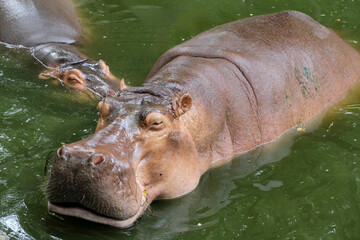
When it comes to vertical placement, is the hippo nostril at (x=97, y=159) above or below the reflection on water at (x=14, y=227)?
above

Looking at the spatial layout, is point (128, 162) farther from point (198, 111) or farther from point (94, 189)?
point (198, 111)

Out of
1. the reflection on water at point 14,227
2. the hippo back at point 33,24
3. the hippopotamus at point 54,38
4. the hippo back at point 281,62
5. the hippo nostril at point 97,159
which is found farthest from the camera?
the hippo back at point 33,24

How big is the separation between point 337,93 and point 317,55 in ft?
1.49

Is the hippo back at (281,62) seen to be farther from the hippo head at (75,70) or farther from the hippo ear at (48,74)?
the hippo ear at (48,74)

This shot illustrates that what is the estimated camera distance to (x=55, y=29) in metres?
7.98

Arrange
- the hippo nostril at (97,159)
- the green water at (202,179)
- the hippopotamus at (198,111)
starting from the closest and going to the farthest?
the hippo nostril at (97,159), the hippopotamus at (198,111), the green water at (202,179)

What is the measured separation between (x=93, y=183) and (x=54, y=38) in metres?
4.59

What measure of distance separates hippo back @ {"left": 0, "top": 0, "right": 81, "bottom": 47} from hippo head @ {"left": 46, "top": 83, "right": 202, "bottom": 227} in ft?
12.2

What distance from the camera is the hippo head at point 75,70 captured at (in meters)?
6.78

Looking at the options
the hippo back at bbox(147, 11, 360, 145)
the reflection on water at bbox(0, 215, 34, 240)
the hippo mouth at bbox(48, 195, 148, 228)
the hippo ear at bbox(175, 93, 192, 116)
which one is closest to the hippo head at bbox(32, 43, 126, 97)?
the hippo back at bbox(147, 11, 360, 145)

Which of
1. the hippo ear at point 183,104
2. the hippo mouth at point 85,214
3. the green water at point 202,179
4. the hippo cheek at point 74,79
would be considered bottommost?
the hippo cheek at point 74,79

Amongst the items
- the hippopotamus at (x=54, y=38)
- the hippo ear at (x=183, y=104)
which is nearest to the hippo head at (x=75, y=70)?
the hippopotamus at (x=54, y=38)

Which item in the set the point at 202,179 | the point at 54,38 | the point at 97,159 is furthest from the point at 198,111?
the point at 54,38

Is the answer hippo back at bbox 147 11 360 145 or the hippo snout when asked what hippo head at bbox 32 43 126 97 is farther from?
the hippo snout
